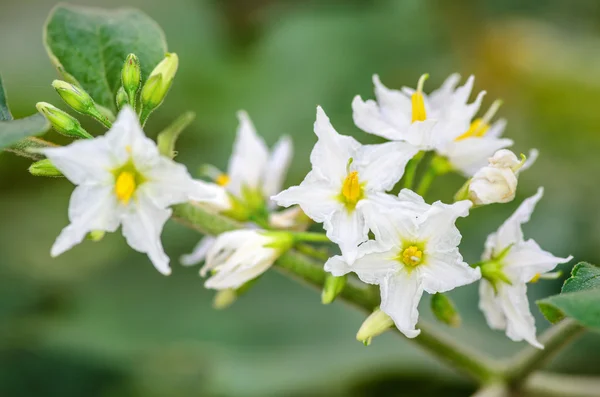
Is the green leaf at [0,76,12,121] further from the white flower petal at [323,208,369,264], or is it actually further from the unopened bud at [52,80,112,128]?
the white flower petal at [323,208,369,264]

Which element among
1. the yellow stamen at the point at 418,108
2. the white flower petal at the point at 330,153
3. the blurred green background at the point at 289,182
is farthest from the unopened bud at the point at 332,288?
the blurred green background at the point at 289,182

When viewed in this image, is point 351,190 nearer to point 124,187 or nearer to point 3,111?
point 124,187

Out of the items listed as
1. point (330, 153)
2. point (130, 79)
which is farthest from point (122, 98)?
point (330, 153)

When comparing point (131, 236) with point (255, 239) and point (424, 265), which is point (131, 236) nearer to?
point (255, 239)

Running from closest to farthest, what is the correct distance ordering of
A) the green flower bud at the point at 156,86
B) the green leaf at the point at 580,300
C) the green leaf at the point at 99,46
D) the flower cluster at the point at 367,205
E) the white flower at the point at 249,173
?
the green leaf at the point at 580,300, the flower cluster at the point at 367,205, the green flower bud at the point at 156,86, the green leaf at the point at 99,46, the white flower at the point at 249,173

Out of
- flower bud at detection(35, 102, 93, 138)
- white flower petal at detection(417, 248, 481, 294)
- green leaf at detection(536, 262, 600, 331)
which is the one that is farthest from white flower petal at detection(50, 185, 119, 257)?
green leaf at detection(536, 262, 600, 331)

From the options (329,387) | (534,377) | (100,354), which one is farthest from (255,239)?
(100,354)

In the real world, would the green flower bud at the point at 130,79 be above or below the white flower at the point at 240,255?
above

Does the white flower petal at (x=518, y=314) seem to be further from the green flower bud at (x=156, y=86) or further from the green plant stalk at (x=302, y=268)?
the green flower bud at (x=156, y=86)
